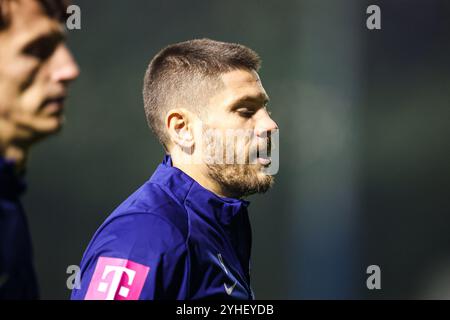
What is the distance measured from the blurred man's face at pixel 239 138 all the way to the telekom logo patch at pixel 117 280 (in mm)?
423

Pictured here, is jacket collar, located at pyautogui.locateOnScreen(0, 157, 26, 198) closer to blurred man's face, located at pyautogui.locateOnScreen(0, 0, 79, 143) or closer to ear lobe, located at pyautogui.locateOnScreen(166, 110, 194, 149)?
blurred man's face, located at pyautogui.locateOnScreen(0, 0, 79, 143)

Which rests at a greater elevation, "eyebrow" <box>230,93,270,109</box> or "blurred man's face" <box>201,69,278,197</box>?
"eyebrow" <box>230,93,270,109</box>

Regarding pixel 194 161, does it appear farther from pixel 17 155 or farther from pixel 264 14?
pixel 264 14

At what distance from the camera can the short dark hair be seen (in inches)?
59.7

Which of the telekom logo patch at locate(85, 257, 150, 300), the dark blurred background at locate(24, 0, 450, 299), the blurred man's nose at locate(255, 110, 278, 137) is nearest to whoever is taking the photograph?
the telekom logo patch at locate(85, 257, 150, 300)

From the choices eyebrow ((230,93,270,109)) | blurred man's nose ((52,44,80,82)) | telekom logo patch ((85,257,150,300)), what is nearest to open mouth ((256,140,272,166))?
eyebrow ((230,93,270,109))

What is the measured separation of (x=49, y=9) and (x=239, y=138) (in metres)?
0.79

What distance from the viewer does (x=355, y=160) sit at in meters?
3.46

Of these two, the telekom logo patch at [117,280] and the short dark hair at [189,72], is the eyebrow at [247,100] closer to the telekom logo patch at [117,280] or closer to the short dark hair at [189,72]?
the short dark hair at [189,72]

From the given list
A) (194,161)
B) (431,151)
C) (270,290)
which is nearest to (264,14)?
(431,151)

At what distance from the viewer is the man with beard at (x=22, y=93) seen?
668mm

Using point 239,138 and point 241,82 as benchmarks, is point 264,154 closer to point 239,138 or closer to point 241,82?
point 239,138

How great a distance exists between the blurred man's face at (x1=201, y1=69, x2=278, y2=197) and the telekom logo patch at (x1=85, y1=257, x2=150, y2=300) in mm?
423
